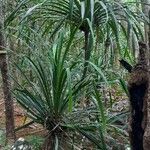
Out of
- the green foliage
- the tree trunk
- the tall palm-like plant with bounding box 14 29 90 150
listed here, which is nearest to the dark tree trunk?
the tall palm-like plant with bounding box 14 29 90 150

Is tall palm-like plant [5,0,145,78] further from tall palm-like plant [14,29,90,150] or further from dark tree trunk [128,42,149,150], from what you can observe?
dark tree trunk [128,42,149,150]

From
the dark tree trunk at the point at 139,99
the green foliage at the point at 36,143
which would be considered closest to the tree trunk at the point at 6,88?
the green foliage at the point at 36,143

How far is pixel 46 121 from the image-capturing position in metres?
2.56

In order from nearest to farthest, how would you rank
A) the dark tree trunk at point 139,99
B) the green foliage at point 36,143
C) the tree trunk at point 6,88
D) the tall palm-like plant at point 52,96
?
the dark tree trunk at point 139,99 < the tall palm-like plant at point 52,96 < the green foliage at point 36,143 < the tree trunk at point 6,88

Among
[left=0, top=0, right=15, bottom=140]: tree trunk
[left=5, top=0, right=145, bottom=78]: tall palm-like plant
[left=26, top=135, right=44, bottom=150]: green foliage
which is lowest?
[left=26, top=135, right=44, bottom=150]: green foliage

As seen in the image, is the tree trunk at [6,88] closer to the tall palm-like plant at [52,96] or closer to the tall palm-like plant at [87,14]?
the tall palm-like plant at [87,14]

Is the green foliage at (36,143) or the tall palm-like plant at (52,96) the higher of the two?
the tall palm-like plant at (52,96)

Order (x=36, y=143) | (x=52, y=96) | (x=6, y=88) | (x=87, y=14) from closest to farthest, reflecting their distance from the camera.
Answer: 1. (x=52, y=96)
2. (x=87, y=14)
3. (x=36, y=143)
4. (x=6, y=88)

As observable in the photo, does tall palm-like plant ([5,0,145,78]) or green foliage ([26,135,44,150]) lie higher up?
tall palm-like plant ([5,0,145,78])

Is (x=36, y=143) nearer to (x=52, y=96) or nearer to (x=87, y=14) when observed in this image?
(x=52, y=96)

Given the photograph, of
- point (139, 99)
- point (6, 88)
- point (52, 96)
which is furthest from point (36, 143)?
point (139, 99)

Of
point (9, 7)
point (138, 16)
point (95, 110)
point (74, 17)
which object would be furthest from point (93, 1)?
point (9, 7)

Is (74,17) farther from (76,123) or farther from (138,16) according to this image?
(76,123)

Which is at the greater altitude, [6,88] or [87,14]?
[87,14]
